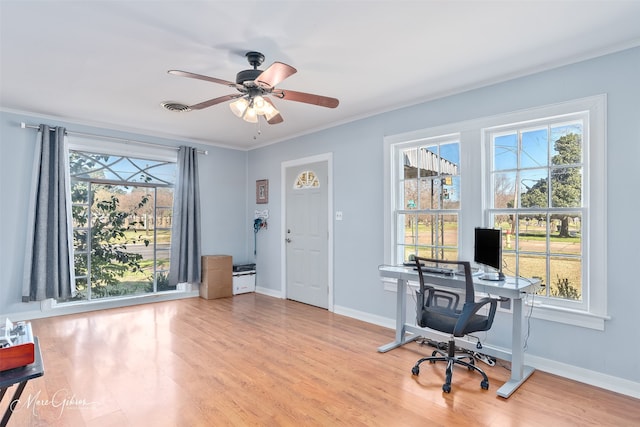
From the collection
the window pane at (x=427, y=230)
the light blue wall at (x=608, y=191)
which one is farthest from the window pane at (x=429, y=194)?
the light blue wall at (x=608, y=191)

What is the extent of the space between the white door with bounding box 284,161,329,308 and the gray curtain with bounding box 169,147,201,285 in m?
1.45

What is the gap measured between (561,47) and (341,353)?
312cm

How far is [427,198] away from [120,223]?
4.31 meters

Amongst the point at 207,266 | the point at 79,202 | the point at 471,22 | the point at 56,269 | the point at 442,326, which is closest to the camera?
the point at 471,22

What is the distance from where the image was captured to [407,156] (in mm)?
4043

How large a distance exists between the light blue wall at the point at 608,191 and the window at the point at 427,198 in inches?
8.9

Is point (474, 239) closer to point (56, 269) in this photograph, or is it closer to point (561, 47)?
point (561, 47)

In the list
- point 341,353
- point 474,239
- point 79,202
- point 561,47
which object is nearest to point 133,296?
point 79,202

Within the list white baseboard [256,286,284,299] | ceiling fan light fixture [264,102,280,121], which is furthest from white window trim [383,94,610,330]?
white baseboard [256,286,284,299]

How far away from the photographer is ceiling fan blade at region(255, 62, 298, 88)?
2.16 m

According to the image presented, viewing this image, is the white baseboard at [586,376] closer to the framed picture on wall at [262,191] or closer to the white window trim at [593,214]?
the white window trim at [593,214]

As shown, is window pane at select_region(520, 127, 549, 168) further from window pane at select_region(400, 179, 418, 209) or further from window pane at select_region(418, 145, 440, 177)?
window pane at select_region(400, 179, 418, 209)

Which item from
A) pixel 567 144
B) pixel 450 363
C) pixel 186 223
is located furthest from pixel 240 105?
pixel 186 223

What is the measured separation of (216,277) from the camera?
5.57 metres
